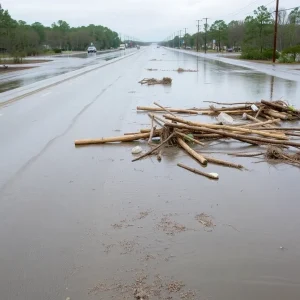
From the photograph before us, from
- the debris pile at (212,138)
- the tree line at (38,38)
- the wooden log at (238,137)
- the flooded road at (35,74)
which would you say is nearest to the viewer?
the debris pile at (212,138)

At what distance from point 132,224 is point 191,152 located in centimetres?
367

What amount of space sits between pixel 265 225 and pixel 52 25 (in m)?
151

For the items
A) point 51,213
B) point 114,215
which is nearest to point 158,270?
point 114,215

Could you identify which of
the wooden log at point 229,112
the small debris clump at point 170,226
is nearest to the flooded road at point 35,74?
the wooden log at point 229,112

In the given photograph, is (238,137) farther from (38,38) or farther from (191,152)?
(38,38)

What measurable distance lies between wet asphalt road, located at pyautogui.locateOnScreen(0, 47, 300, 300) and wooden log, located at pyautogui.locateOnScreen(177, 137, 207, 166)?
0.18m

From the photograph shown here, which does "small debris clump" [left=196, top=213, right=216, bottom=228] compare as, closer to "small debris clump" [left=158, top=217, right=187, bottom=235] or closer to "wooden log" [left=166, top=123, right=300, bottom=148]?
"small debris clump" [left=158, top=217, right=187, bottom=235]

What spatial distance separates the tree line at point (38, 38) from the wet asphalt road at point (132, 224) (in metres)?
58.2

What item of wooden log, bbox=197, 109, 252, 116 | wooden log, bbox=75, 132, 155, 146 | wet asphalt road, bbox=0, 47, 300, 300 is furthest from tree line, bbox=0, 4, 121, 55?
wet asphalt road, bbox=0, 47, 300, 300

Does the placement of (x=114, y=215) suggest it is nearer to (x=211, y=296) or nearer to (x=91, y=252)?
(x=91, y=252)

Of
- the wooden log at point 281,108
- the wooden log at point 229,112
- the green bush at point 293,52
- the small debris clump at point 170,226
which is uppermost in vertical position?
the small debris clump at point 170,226

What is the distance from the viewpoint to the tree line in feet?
221

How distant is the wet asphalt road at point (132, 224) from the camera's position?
4.36 meters

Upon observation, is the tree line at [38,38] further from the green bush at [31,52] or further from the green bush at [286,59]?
the green bush at [286,59]
